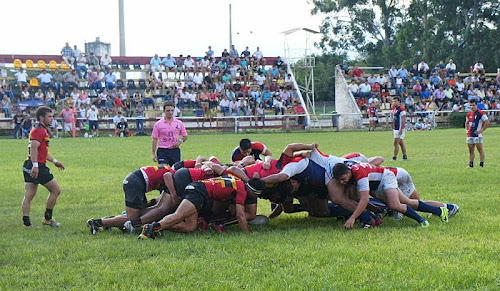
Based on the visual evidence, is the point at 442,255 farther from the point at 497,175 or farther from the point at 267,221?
the point at 497,175

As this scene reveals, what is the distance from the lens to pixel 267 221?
877 cm

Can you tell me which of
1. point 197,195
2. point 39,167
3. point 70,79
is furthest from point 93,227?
point 70,79

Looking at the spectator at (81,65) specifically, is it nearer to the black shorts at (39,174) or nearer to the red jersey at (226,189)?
the black shorts at (39,174)

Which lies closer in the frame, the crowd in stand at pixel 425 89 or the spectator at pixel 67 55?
the spectator at pixel 67 55

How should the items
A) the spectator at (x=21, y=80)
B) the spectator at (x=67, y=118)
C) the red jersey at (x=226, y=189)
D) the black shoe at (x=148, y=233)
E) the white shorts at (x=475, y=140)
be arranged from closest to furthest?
the black shoe at (x=148, y=233), the red jersey at (x=226, y=189), the white shorts at (x=475, y=140), the spectator at (x=67, y=118), the spectator at (x=21, y=80)

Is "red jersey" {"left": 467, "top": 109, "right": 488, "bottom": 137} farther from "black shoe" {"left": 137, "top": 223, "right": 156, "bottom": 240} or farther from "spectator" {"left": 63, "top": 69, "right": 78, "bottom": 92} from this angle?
"spectator" {"left": 63, "top": 69, "right": 78, "bottom": 92}

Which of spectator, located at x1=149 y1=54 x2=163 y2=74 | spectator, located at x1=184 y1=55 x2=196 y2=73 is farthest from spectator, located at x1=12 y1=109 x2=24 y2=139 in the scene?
spectator, located at x1=184 y1=55 x2=196 y2=73

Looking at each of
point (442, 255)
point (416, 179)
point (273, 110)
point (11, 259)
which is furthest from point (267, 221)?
point (273, 110)

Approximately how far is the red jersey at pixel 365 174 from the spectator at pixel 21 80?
1194 inches

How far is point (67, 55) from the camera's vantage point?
128 ft

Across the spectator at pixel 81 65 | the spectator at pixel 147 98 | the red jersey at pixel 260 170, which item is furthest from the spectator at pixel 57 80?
the red jersey at pixel 260 170

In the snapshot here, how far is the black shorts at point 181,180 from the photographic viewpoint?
8.25 m

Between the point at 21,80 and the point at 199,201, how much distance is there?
100ft

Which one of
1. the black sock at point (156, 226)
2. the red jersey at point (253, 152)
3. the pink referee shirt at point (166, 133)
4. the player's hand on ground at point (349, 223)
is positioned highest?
the pink referee shirt at point (166, 133)
